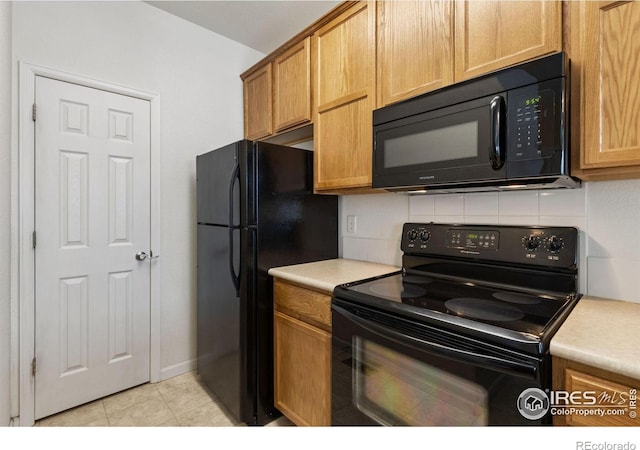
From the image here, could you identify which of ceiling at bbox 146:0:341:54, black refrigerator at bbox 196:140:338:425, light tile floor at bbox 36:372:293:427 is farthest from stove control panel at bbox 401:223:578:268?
ceiling at bbox 146:0:341:54

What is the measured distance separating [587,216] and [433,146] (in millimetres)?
660

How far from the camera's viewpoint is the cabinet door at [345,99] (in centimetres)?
165

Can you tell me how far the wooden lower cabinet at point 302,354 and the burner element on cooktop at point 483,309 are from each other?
0.56m

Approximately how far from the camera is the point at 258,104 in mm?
2469

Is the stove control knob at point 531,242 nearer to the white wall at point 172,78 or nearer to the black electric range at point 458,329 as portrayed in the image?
the black electric range at point 458,329

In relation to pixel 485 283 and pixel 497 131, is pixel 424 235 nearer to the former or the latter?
pixel 485 283

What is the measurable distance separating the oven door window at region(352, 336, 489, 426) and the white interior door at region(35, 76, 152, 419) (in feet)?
5.47

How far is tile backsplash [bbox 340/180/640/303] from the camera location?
1.19 metres

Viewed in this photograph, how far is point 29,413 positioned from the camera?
1.80 metres

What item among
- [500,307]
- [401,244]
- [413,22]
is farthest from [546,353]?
[413,22]

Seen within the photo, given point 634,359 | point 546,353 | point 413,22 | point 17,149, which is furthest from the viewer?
point 17,149

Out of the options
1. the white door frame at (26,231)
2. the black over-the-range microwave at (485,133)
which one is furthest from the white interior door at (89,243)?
the black over-the-range microwave at (485,133)

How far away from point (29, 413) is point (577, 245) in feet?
9.44
